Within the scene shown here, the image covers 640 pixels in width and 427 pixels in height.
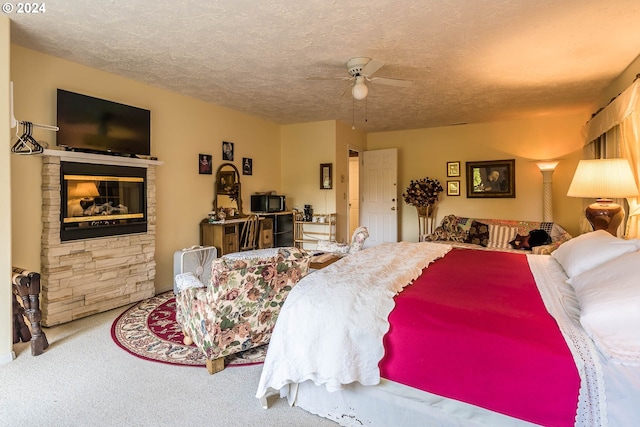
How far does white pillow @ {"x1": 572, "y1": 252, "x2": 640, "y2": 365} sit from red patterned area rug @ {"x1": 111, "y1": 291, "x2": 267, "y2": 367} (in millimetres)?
2047

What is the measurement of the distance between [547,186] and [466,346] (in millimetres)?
5020

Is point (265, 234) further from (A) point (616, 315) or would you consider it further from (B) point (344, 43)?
(A) point (616, 315)

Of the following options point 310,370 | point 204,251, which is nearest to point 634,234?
point 310,370

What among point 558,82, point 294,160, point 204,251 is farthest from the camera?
point 294,160

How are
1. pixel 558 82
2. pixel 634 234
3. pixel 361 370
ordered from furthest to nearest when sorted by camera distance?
pixel 558 82 → pixel 634 234 → pixel 361 370

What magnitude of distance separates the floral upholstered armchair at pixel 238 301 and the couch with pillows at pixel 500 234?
3.60 m

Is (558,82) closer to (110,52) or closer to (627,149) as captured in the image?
(627,149)

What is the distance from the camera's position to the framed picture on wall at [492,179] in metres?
5.76

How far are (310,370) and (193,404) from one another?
2.82 ft

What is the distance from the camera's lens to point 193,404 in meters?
2.00

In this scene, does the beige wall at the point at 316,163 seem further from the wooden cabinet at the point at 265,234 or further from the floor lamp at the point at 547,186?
the floor lamp at the point at 547,186

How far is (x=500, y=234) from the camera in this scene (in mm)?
5125

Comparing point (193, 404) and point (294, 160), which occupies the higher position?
point (294, 160)

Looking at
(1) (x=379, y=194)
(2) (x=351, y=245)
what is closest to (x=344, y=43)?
(2) (x=351, y=245)
